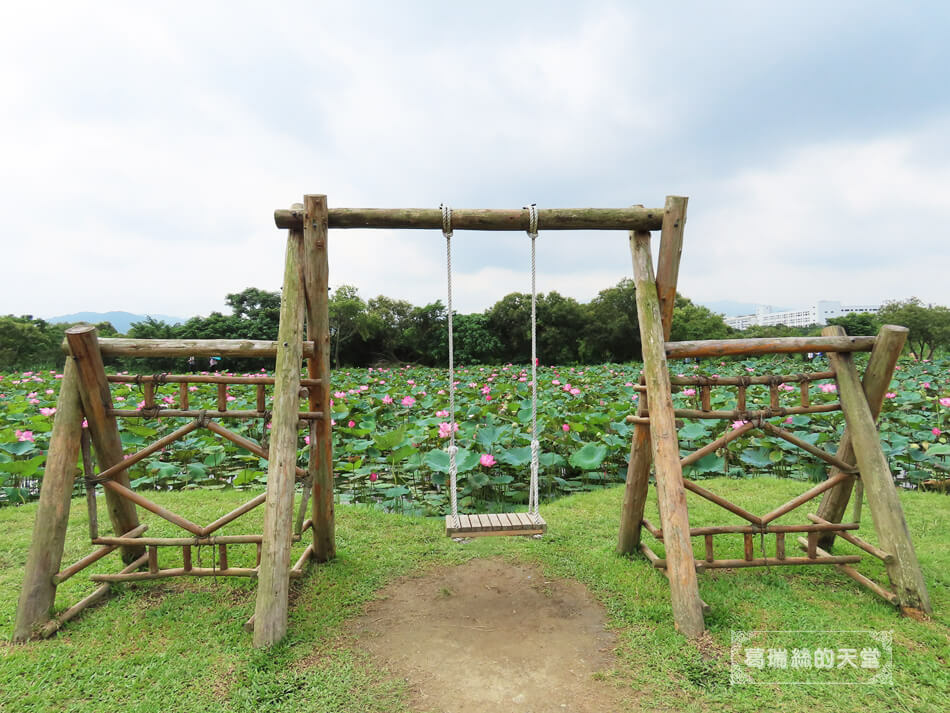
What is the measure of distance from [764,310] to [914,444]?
164321 millimetres

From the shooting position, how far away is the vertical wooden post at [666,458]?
2.43 m

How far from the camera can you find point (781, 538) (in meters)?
2.81

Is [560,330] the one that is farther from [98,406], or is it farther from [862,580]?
[98,406]

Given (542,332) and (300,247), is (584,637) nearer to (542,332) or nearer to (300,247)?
(300,247)

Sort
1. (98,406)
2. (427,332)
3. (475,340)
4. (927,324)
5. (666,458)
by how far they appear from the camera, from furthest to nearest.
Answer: (427,332)
(475,340)
(927,324)
(98,406)
(666,458)

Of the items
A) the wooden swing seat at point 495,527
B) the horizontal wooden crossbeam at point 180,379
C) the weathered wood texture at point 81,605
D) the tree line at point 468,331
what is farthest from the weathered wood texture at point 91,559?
the tree line at point 468,331

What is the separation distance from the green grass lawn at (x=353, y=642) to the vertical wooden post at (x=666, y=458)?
0.15m

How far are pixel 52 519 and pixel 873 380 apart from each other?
4297 millimetres

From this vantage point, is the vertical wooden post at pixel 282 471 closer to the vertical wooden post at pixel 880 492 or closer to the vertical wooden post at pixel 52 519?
Answer: the vertical wooden post at pixel 52 519

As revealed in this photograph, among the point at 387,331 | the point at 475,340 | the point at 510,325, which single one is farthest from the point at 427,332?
the point at 510,325

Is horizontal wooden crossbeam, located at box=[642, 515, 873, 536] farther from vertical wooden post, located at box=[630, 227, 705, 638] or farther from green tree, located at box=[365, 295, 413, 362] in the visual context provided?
green tree, located at box=[365, 295, 413, 362]

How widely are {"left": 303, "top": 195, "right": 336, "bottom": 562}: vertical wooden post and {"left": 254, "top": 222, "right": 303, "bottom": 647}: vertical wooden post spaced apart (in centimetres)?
8

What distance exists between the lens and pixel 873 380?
2.82 m

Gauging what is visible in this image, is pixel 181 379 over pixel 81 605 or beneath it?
over
